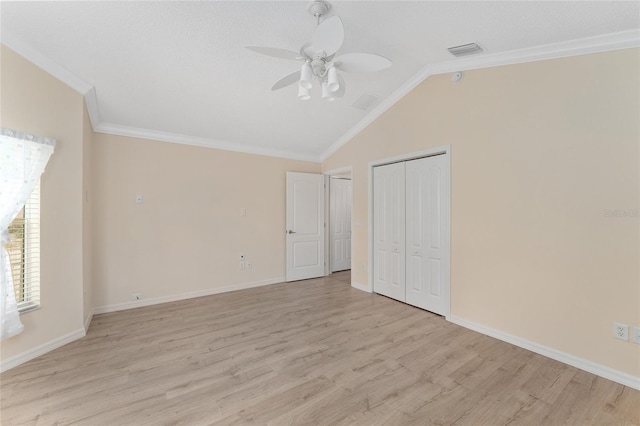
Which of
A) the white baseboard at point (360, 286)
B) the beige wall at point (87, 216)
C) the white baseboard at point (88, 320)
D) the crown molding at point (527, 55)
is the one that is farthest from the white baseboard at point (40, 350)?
the crown molding at point (527, 55)

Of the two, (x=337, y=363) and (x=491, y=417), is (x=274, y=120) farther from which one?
(x=491, y=417)

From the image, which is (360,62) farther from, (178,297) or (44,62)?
(178,297)

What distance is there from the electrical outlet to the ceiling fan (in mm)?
2869

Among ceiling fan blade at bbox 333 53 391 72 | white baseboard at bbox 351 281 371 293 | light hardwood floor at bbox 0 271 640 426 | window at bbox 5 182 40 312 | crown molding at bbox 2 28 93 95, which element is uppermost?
crown molding at bbox 2 28 93 95

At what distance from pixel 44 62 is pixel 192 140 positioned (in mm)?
1861

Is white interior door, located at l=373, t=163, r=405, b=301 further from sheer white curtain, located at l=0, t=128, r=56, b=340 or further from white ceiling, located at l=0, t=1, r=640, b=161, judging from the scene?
sheer white curtain, located at l=0, t=128, r=56, b=340

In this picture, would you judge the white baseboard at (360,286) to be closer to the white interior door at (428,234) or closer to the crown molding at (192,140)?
the white interior door at (428,234)

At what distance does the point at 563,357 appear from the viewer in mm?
2516

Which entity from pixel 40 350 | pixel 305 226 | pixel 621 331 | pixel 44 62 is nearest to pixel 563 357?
pixel 621 331

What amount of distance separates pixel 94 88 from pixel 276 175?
2811 millimetres

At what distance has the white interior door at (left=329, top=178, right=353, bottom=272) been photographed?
20.0ft

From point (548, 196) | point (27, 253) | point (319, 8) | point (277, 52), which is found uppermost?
point (319, 8)

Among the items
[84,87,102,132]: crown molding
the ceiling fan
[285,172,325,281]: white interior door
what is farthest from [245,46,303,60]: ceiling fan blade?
[285,172,325,281]: white interior door

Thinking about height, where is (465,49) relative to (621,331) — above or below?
above
